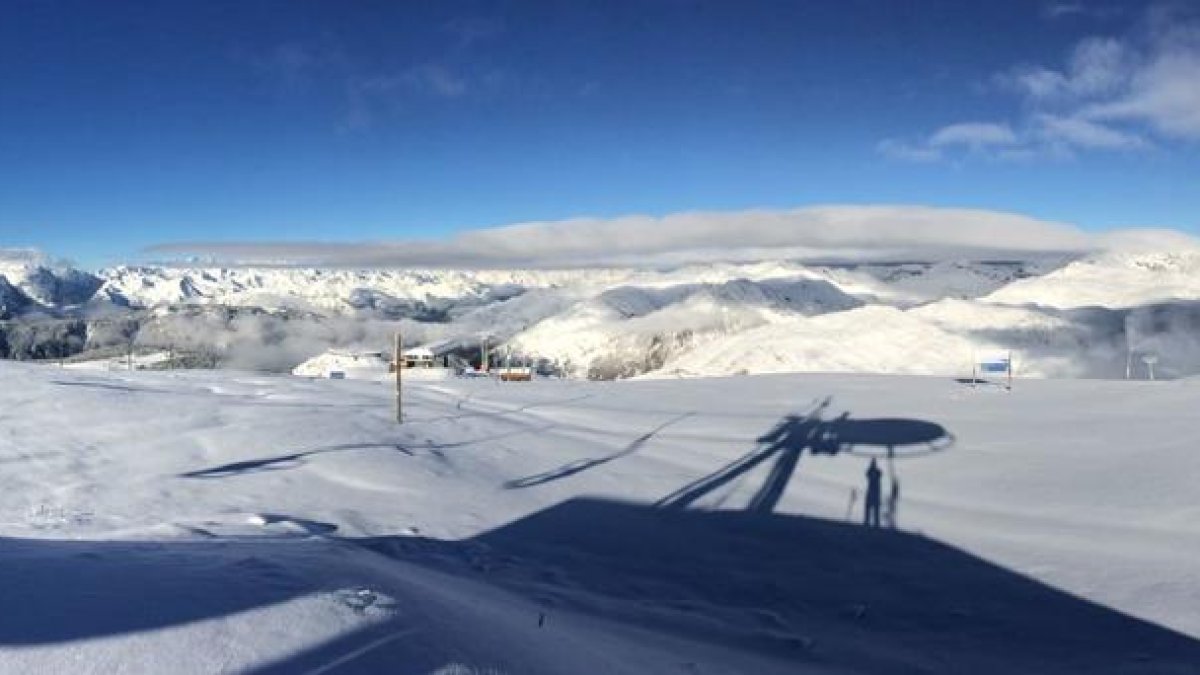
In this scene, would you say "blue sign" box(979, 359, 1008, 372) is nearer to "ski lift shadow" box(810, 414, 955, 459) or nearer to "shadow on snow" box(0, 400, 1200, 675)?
"ski lift shadow" box(810, 414, 955, 459)

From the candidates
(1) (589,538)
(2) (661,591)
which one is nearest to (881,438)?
(1) (589,538)

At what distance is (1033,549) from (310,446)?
49.2 feet

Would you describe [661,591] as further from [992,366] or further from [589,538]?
[992,366]

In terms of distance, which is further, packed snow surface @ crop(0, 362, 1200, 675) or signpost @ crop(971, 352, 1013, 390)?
signpost @ crop(971, 352, 1013, 390)

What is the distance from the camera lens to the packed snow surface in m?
6.10

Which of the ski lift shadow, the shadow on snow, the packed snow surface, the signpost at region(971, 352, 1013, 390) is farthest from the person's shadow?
the signpost at region(971, 352, 1013, 390)

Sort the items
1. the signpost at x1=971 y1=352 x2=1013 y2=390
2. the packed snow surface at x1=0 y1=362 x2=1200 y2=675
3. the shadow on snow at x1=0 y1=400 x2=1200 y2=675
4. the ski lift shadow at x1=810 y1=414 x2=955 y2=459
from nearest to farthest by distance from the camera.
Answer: the shadow on snow at x1=0 y1=400 x2=1200 y2=675 → the packed snow surface at x1=0 y1=362 x2=1200 y2=675 → the ski lift shadow at x1=810 y1=414 x2=955 y2=459 → the signpost at x1=971 y1=352 x2=1013 y2=390

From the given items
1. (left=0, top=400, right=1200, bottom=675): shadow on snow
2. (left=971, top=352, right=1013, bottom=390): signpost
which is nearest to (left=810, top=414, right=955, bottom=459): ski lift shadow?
→ (left=0, top=400, right=1200, bottom=675): shadow on snow

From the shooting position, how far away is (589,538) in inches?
558

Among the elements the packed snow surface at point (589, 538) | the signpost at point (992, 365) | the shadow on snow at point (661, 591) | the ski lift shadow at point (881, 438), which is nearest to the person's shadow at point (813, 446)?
the ski lift shadow at point (881, 438)

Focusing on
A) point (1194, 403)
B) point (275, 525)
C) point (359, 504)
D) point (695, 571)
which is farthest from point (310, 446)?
point (1194, 403)

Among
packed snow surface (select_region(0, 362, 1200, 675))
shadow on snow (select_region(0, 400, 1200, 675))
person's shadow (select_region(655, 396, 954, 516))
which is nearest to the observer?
shadow on snow (select_region(0, 400, 1200, 675))

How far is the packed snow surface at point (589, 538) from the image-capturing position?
610cm

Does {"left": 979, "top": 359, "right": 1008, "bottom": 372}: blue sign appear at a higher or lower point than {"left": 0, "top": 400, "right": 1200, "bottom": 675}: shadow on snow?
higher
